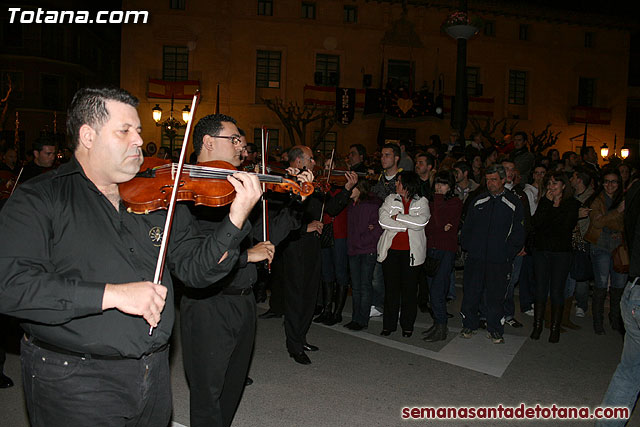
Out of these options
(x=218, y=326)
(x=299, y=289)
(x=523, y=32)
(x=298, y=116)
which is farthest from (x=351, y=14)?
(x=218, y=326)

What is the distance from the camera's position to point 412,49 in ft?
95.8

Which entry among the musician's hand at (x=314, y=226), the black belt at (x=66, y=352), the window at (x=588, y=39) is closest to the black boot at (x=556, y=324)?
the musician's hand at (x=314, y=226)

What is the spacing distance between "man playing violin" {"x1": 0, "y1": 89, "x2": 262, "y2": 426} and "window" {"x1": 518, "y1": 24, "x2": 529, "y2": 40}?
33281mm

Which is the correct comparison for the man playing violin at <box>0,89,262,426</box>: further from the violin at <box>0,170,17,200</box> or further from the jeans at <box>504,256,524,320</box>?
the jeans at <box>504,256,524,320</box>

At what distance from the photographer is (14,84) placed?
3497 cm

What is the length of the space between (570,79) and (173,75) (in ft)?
77.5

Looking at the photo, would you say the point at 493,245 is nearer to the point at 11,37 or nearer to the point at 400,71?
the point at 400,71

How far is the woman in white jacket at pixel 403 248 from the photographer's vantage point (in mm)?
6711

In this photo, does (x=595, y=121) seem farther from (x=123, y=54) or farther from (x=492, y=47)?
(x=123, y=54)

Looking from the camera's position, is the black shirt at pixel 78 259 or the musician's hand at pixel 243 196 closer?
the black shirt at pixel 78 259

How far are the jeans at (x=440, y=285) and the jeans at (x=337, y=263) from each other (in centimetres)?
120

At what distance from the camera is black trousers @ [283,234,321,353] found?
578 cm

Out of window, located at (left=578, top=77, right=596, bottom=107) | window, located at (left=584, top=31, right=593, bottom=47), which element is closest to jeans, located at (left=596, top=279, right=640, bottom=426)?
window, located at (left=578, top=77, right=596, bottom=107)

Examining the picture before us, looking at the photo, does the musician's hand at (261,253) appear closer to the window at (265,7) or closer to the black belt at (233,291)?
the black belt at (233,291)
